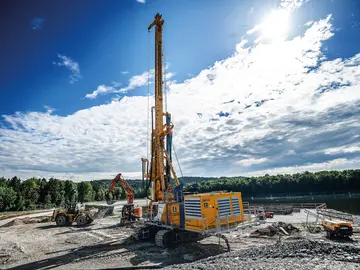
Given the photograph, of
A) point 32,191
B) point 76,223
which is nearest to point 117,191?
point 32,191

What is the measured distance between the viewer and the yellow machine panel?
12711 mm

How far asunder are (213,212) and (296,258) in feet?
15.3

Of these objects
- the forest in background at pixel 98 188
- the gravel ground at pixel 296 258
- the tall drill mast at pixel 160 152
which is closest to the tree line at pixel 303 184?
the forest in background at pixel 98 188

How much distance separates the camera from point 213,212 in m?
13.0

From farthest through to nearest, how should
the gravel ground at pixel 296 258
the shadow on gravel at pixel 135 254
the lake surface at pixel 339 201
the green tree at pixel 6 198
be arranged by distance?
the green tree at pixel 6 198 < the lake surface at pixel 339 201 < the shadow on gravel at pixel 135 254 < the gravel ground at pixel 296 258

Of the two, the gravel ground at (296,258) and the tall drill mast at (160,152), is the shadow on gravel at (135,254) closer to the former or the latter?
the gravel ground at (296,258)

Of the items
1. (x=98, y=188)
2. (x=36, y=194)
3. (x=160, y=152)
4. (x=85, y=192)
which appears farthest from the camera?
(x=98, y=188)

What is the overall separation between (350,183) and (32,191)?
9983cm

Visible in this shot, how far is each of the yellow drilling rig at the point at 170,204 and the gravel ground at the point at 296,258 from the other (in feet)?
8.08

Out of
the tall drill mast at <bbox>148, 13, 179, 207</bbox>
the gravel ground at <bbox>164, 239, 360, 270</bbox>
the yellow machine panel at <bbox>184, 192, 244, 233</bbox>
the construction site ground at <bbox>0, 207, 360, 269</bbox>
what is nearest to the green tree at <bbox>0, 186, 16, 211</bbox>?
the construction site ground at <bbox>0, 207, 360, 269</bbox>

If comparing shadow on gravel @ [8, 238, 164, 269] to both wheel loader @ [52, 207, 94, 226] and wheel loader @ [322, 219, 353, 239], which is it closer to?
wheel loader @ [322, 219, 353, 239]

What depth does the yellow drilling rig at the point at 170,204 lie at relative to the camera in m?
13.0

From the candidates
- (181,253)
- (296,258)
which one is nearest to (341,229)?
(296,258)

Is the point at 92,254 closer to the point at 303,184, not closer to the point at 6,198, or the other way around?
the point at 6,198
